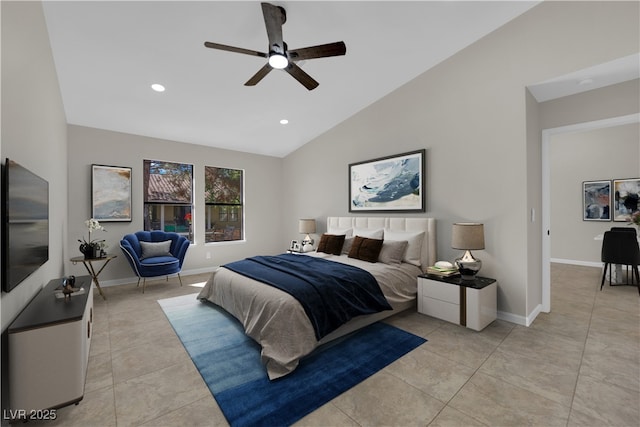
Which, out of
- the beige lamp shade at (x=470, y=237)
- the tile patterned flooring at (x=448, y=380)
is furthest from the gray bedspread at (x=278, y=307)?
the beige lamp shade at (x=470, y=237)

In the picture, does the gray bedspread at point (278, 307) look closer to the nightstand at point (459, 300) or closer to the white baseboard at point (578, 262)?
the nightstand at point (459, 300)

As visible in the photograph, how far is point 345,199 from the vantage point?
522 cm

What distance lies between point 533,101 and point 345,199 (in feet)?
9.81

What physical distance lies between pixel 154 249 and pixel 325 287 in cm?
351

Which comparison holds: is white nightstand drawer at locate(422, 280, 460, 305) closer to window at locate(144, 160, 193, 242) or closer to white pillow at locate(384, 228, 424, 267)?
white pillow at locate(384, 228, 424, 267)

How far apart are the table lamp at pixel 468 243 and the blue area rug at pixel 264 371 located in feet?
3.24

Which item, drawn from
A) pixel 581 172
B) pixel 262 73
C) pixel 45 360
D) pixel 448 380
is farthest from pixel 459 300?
pixel 581 172

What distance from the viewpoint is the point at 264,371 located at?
2.23m

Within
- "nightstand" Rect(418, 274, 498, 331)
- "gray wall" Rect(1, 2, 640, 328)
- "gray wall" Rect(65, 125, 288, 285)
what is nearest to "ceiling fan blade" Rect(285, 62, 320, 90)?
"gray wall" Rect(1, 2, 640, 328)

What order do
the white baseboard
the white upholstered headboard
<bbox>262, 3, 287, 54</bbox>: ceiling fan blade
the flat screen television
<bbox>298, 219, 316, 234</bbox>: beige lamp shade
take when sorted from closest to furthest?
the flat screen television < <bbox>262, 3, 287, 54</bbox>: ceiling fan blade < the white upholstered headboard < <bbox>298, 219, 316, 234</bbox>: beige lamp shade < the white baseboard

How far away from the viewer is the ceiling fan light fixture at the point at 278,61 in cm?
247

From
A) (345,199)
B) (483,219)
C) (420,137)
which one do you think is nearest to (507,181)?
(483,219)

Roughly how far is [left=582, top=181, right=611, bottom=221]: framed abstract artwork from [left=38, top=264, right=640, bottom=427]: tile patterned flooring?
334cm

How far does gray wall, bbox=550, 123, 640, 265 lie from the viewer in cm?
537
